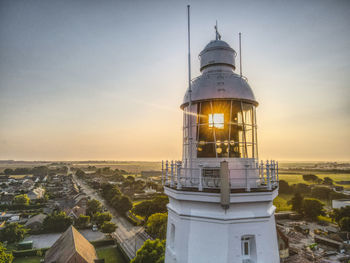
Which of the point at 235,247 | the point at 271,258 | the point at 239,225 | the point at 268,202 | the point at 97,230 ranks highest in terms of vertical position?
the point at 268,202

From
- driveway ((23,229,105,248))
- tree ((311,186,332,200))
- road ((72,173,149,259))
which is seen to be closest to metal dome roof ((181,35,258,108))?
road ((72,173,149,259))

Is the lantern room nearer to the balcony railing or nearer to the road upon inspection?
the balcony railing

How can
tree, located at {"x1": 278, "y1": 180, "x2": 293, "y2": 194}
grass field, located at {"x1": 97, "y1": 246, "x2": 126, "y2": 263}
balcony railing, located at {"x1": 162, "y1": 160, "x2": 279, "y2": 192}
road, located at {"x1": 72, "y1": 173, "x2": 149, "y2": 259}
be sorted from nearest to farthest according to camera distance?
balcony railing, located at {"x1": 162, "y1": 160, "x2": 279, "y2": 192} < grass field, located at {"x1": 97, "y1": 246, "x2": 126, "y2": 263} < road, located at {"x1": 72, "y1": 173, "x2": 149, "y2": 259} < tree, located at {"x1": 278, "y1": 180, "x2": 293, "y2": 194}

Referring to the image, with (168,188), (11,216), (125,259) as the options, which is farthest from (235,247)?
(11,216)

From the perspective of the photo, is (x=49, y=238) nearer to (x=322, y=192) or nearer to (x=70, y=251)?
(x=70, y=251)

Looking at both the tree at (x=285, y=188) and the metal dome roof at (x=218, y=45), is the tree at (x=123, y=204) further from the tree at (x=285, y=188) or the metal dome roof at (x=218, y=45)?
the tree at (x=285, y=188)

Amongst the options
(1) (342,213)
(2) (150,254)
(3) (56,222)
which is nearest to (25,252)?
(3) (56,222)

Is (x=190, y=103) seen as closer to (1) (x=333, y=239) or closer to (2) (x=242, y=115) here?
(2) (x=242, y=115)
